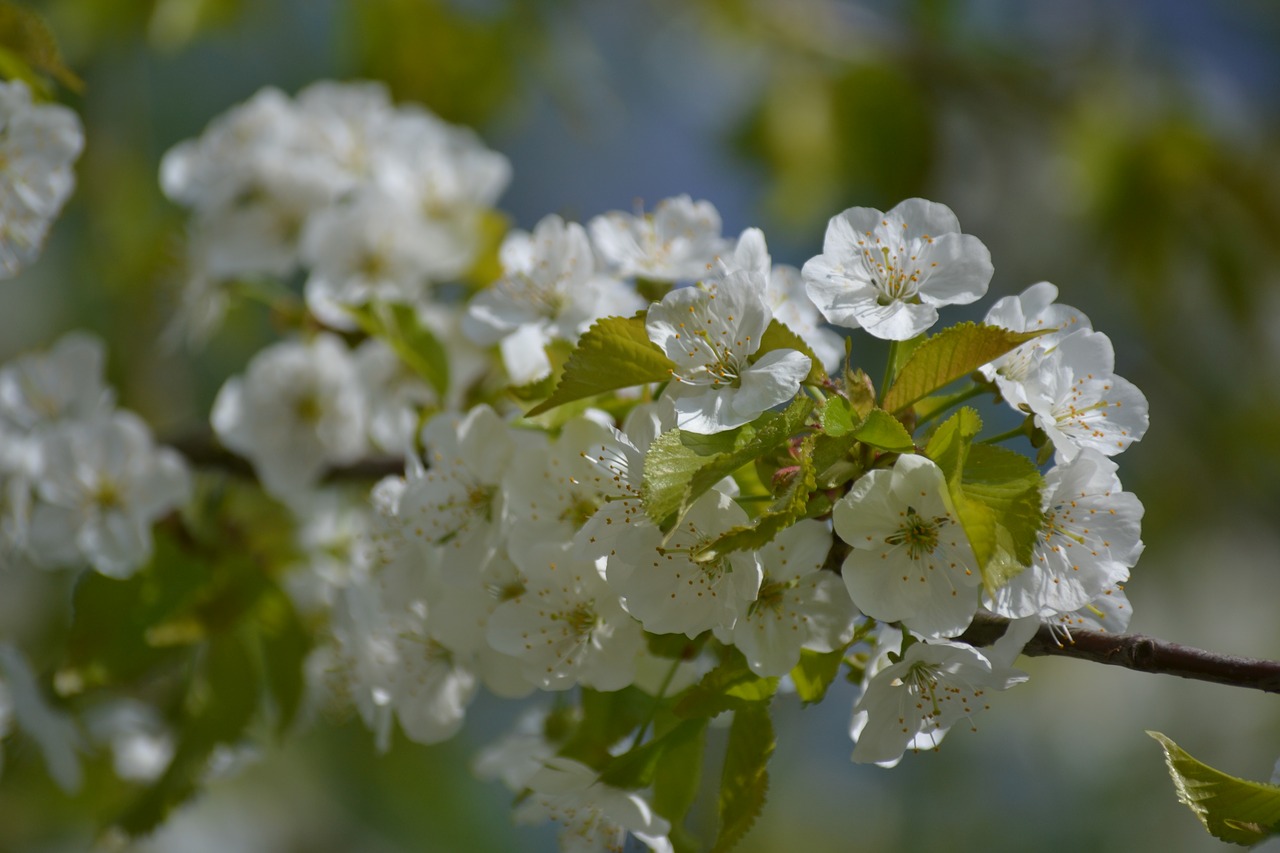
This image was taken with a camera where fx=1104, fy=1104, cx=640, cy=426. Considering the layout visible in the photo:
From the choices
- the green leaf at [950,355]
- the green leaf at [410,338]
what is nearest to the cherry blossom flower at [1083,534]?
the green leaf at [950,355]

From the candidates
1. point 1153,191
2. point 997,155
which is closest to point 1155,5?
point 997,155

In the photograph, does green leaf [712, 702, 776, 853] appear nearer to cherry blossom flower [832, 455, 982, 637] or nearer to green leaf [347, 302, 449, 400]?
cherry blossom flower [832, 455, 982, 637]

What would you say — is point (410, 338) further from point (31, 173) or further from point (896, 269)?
point (896, 269)

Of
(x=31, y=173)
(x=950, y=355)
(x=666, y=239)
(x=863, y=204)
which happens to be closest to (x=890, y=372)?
(x=950, y=355)

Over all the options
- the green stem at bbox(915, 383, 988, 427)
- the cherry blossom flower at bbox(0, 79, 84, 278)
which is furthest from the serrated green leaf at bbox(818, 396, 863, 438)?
the cherry blossom flower at bbox(0, 79, 84, 278)

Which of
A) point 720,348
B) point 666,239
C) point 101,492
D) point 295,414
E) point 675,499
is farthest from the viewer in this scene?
point 295,414

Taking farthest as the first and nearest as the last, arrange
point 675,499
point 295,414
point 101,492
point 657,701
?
point 295,414 → point 101,492 → point 657,701 → point 675,499

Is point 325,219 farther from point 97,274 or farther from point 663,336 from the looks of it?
point 97,274

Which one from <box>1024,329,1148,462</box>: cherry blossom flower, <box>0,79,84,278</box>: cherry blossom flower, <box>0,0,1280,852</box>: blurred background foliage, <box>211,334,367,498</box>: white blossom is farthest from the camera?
<box>0,0,1280,852</box>: blurred background foliage
